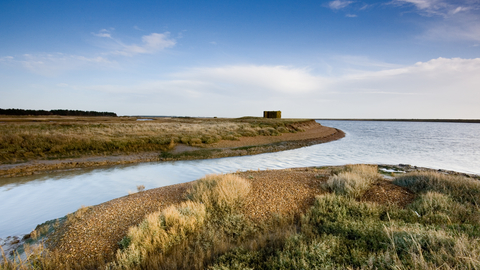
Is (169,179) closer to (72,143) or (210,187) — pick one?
(210,187)

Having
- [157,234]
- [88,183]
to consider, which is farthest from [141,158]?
[157,234]

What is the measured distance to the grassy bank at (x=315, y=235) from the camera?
3.32m

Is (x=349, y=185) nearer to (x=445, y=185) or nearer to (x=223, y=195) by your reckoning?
(x=445, y=185)

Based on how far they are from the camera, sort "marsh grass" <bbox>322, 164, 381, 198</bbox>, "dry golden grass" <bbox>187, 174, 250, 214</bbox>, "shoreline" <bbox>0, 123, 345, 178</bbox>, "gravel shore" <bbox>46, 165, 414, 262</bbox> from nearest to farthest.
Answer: "gravel shore" <bbox>46, 165, 414, 262</bbox> < "dry golden grass" <bbox>187, 174, 250, 214</bbox> < "marsh grass" <bbox>322, 164, 381, 198</bbox> < "shoreline" <bbox>0, 123, 345, 178</bbox>

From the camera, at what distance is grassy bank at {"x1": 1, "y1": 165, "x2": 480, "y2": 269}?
332 cm

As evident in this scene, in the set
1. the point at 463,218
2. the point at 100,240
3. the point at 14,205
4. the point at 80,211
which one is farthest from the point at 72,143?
the point at 463,218

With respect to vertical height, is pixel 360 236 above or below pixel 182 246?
above

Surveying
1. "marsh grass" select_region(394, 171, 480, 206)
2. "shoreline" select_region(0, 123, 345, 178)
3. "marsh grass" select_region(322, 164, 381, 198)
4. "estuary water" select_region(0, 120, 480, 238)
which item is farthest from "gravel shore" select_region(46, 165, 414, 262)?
"shoreline" select_region(0, 123, 345, 178)

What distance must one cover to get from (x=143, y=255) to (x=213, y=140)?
19.7 metres

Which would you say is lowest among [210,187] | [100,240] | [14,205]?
[14,205]

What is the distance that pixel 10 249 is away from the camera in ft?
17.1

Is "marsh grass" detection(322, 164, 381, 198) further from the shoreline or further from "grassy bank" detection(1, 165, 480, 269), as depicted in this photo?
the shoreline

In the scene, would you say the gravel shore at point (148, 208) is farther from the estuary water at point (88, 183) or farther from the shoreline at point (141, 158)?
the shoreline at point (141, 158)

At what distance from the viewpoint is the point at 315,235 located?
448 centimetres
